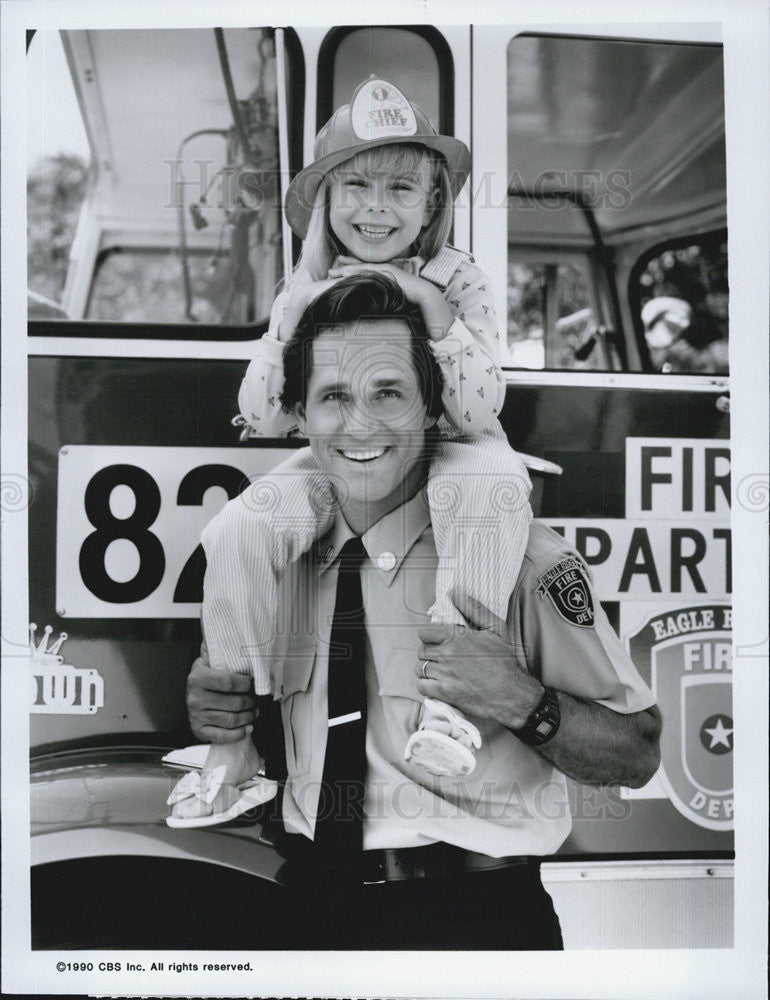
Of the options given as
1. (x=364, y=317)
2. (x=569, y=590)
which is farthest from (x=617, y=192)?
(x=569, y=590)

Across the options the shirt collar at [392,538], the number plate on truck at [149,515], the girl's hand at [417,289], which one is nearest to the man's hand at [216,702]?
the number plate on truck at [149,515]

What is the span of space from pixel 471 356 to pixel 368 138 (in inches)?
20.8

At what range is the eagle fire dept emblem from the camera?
217 centimetres

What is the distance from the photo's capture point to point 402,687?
2.11m

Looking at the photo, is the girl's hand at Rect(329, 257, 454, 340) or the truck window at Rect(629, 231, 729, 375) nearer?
the girl's hand at Rect(329, 257, 454, 340)

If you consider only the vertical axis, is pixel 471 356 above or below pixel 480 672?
above

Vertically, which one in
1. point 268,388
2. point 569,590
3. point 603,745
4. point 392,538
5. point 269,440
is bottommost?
point 603,745

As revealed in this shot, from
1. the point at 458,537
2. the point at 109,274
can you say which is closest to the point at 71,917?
the point at 458,537

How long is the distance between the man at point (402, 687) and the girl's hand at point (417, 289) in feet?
0.10

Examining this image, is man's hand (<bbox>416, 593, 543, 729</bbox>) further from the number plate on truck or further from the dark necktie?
the number plate on truck

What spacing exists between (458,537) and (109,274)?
41.1 inches

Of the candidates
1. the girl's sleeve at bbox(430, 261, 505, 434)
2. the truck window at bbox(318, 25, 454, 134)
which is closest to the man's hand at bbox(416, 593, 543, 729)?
the girl's sleeve at bbox(430, 261, 505, 434)

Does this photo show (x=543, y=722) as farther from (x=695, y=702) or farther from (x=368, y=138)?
(x=368, y=138)

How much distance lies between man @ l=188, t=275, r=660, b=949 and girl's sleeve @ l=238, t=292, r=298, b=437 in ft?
0.11
